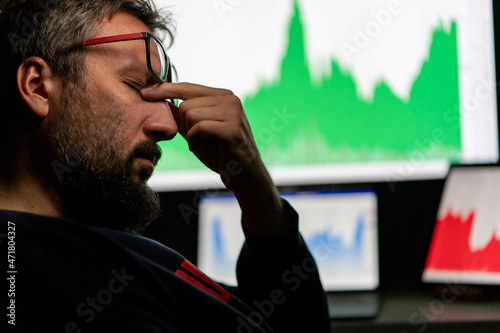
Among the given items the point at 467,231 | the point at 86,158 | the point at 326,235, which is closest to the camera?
the point at 86,158

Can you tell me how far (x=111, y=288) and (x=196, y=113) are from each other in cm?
27

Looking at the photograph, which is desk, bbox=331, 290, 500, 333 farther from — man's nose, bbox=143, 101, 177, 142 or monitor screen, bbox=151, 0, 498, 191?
man's nose, bbox=143, 101, 177, 142

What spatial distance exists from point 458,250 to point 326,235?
0.28 m

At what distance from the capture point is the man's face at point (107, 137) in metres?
0.73

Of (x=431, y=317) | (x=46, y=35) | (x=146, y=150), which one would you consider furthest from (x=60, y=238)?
(x=431, y=317)

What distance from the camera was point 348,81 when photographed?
1.21 meters

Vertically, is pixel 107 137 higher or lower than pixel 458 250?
higher

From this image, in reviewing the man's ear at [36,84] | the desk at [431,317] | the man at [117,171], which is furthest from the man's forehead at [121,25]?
the desk at [431,317]

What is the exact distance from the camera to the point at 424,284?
106 cm

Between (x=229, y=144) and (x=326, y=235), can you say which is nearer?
(x=229, y=144)

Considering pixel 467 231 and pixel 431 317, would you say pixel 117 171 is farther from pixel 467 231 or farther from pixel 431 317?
pixel 467 231

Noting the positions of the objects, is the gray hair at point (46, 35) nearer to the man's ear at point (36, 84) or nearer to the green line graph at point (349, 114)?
the man's ear at point (36, 84)

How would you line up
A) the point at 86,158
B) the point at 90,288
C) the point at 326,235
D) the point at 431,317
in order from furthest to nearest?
the point at 326,235 < the point at 431,317 < the point at 86,158 < the point at 90,288

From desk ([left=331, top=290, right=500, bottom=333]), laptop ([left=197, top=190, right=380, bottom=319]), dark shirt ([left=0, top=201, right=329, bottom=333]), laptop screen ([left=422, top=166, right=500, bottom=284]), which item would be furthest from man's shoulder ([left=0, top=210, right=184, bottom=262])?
laptop screen ([left=422, top=166, right=500, bottom=284])
